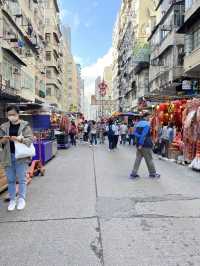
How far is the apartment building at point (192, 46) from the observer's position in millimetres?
25916

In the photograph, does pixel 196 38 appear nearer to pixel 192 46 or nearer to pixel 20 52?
pixel 192 46

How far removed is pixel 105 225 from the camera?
6.09 metres

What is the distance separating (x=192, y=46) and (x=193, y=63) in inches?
97.8

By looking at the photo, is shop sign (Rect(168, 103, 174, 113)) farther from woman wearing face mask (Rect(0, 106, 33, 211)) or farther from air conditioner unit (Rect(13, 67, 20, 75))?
air conditioner unit (Rect(13, 67, 20, 75))

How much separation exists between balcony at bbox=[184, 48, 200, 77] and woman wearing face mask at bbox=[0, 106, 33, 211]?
19930 millimetres

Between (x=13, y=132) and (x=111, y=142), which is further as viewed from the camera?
(x=111, y=142)

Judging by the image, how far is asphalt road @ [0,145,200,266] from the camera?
15.5ft

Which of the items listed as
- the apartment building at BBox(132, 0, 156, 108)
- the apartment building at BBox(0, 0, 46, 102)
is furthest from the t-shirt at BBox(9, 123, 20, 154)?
the apartment building at BBox(132, 0, 156, 108)

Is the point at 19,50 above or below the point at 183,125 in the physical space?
above

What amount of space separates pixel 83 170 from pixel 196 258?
8.90 meters

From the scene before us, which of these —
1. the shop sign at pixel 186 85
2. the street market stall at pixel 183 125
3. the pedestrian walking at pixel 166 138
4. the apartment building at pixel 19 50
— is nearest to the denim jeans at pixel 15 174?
the street market stall at pixel 183 125

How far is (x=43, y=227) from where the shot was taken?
6.05 metres

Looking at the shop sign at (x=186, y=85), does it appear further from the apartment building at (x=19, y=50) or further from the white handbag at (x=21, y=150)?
the white handbag at (x=21, y=150)

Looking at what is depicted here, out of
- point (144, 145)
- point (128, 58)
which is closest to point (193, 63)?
point (144, 145)
